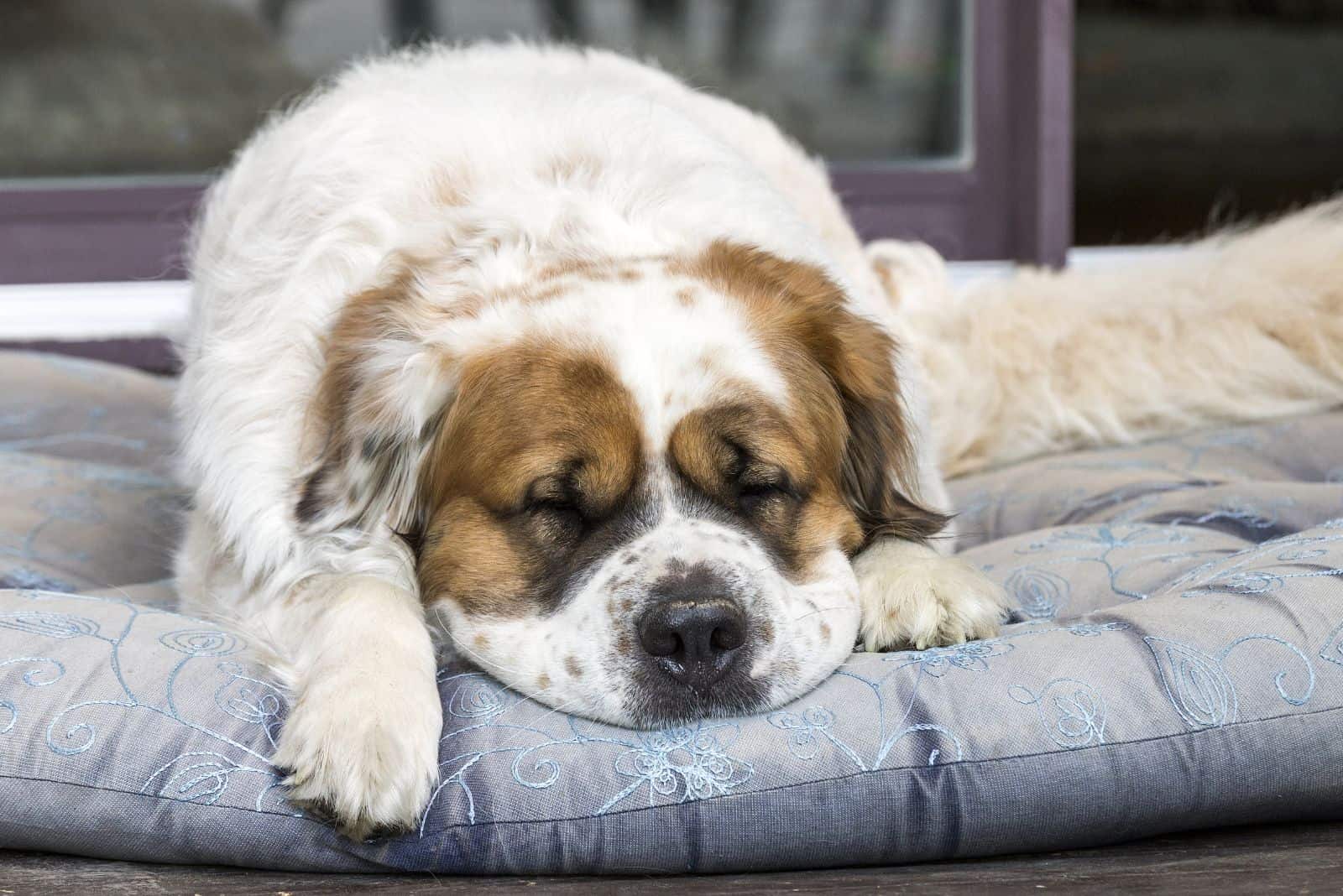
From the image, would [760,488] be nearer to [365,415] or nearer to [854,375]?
[854,375]

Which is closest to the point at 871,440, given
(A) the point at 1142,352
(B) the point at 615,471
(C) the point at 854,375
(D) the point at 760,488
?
(C) the point at 854,375

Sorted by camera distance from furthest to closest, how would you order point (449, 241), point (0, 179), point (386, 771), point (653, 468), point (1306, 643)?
point (0, 179), point (449, 241), point (653, 468), point (1306, 643), point (386, 771)

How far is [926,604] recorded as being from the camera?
79.4 inches

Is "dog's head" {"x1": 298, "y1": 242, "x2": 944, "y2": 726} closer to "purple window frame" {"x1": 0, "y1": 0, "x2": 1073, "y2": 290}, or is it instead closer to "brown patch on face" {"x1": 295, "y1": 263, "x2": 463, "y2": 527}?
"brown patch on face" {"x1": 295, "y1": 263, "x2": 463, "y2": 527}

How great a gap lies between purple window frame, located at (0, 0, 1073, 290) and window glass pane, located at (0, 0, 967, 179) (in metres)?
0.12

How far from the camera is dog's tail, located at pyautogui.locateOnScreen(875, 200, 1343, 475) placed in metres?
3.21

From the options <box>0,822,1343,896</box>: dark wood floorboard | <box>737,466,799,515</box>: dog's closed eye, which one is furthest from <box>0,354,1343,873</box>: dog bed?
<box>737,466,799,515</box>: dog's closed eye

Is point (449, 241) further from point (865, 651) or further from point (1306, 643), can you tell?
point (1306, 643)

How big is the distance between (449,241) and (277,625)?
0.65m

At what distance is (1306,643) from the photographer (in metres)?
1.78

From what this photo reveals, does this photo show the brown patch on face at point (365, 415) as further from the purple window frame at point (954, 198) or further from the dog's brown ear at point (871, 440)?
the purple window frame at point (954, 198)

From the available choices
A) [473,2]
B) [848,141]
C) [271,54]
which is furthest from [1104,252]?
[271,54]

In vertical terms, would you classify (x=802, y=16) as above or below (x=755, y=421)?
below

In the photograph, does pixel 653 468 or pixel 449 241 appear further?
pixel 449 241
